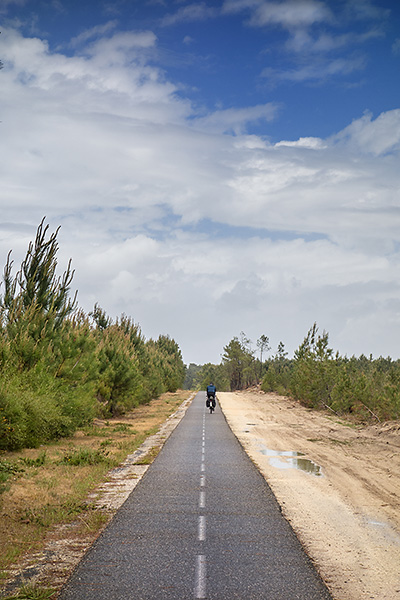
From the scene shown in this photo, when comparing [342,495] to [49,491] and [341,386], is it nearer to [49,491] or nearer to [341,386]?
[49,491]

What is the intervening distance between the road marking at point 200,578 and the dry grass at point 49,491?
2.53 meters

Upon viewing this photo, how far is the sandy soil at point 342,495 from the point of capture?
7707 mm

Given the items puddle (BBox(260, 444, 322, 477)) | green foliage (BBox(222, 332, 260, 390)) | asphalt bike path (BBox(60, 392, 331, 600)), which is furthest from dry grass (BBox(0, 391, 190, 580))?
green foliage (BBox(222, 332, 260, 390))

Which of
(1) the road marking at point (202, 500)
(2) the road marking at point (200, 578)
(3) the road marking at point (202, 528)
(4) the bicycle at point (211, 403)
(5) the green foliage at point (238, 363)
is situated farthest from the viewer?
(5) the green foliage at point (238, 363)

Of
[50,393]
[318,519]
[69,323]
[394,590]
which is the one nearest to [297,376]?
[69,323]

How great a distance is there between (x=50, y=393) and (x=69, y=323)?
17.8ft

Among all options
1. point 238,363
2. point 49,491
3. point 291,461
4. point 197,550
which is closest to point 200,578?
point 197,550

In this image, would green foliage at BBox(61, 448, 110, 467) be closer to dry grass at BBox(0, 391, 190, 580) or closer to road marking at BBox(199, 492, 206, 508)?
dry grass at BBox(0, 391, 190, 580)

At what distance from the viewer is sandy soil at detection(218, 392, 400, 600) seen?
25.3ft

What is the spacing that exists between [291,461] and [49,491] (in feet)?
29.3

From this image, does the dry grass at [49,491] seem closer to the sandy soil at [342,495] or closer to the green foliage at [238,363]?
the sandy soil at [342,495]

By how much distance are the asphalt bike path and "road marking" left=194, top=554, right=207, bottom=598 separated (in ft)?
0.04

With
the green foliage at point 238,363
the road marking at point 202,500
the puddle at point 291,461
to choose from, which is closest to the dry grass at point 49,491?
the road marking at point 202,500

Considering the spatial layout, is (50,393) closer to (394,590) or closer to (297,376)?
(394,590)
